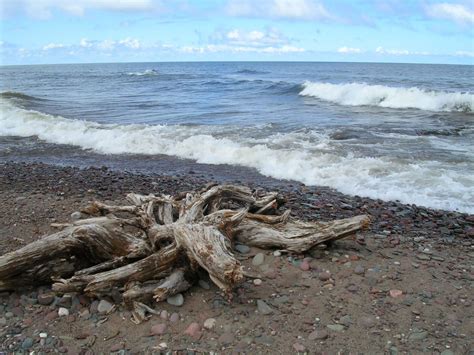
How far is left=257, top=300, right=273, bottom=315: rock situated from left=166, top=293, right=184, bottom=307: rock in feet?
2.32

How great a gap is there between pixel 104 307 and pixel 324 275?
2.17m

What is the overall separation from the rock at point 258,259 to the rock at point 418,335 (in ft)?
5.48

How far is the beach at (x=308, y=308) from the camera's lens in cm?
357

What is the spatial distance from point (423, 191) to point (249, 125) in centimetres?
909

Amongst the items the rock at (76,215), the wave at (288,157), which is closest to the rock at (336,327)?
the rock at (76,215)

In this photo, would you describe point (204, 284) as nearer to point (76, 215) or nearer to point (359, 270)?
point (359, 270)

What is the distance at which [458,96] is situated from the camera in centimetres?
2317

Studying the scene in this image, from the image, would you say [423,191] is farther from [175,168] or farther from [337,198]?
[175,168]

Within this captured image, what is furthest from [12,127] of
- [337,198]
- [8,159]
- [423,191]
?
[423,191]

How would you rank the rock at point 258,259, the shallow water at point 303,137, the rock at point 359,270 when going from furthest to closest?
the shallow water at point 303,137 < the rock at point 258,259 < the rock at point 359,270

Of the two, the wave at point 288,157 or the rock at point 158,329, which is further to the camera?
the wave at point 288,157

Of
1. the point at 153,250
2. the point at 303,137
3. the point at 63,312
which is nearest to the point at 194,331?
the point at 153,250

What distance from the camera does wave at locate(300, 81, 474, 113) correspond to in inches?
904

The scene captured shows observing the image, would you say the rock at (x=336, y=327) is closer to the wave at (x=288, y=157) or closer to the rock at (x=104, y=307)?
the rock at (x=104, y=307)
